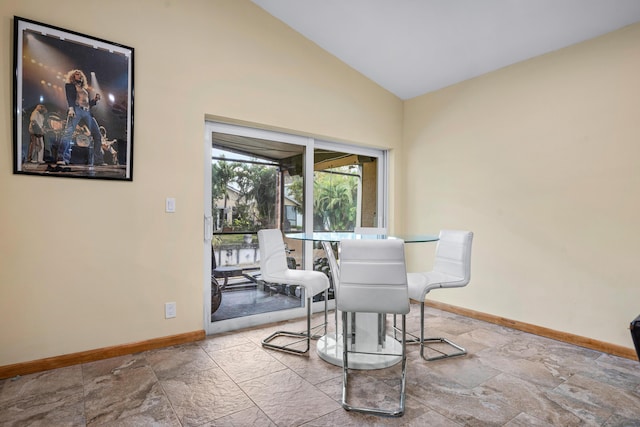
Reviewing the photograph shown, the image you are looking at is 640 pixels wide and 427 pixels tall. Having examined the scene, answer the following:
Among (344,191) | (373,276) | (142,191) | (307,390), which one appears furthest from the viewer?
(344,191)

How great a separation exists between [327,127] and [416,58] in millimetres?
1110

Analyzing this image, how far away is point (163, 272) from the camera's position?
2787mm

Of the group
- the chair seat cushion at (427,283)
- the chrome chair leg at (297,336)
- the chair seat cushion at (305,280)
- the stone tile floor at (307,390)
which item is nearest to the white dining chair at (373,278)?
the stone tile floor at (307,390)

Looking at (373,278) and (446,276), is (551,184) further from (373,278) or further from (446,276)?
(373,278)

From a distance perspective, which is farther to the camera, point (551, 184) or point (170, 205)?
point (551, 184)

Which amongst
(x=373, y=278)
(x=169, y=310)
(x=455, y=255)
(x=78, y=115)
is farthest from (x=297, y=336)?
(x=78, y=115)

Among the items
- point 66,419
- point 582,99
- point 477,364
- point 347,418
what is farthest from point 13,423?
point 582,99

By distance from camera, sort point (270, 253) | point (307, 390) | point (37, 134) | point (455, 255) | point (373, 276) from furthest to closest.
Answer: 1. point (270, 253)
2. point (455, 255)
3. point (37, 134)
4. point (307, 390)
5. point (373, 276)

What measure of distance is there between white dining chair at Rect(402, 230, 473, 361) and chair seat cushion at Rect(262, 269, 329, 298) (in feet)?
2.21

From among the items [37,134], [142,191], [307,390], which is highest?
[37,134]

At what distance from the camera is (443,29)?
119 inches

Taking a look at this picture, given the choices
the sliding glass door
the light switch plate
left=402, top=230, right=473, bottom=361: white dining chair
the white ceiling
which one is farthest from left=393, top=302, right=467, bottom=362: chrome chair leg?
the white ceiling

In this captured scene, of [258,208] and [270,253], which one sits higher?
[258,208]

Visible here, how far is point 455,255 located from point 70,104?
2989 millimetres
